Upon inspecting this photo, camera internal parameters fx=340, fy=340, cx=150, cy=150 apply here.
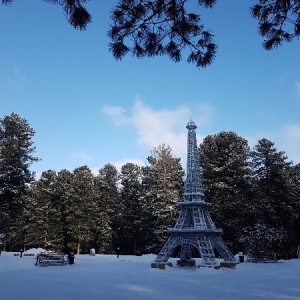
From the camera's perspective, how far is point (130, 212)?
5200 cm

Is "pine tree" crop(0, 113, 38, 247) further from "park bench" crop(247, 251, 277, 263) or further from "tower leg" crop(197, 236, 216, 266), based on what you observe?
"park bench" crop(247, 251, 277, 263)

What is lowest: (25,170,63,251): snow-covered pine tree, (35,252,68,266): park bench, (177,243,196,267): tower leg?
(35,252,68,266): park bench

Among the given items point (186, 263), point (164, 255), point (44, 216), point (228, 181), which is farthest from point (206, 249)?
point (44, 216)

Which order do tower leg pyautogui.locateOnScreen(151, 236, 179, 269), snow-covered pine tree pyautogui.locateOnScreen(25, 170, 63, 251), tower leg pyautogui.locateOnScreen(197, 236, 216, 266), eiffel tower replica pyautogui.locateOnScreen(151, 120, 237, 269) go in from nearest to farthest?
tower leg pyautogui.locateOnScreen(151, 236, 179, 269), tower leg pyautogui.locateOnScreen(197, 236, 216, 266), eiffel tower replica pyautogui.locateOnScreen(151, 120, 237, 269), snow-covered pine tree pyautogui.locateOnScreen(25, 170, 63, 251)

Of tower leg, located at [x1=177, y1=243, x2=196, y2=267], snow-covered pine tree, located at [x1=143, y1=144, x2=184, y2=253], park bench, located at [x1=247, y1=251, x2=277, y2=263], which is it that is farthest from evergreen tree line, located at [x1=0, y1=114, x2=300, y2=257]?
tower leg, located at [x1=177, y1=243, x2=196, y2=267]

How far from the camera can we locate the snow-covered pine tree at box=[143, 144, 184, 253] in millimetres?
47281

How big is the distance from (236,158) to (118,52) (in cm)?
4168

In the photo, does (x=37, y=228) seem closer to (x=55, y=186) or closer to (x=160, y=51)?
(x=55, y=186)

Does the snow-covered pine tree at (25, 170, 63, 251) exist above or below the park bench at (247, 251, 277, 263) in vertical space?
above

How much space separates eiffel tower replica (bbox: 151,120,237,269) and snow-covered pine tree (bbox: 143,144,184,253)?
15.5 metres

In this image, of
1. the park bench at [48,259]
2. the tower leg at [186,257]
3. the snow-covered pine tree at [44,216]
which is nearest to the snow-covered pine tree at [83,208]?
the snow-covered pine tree at [44,216]

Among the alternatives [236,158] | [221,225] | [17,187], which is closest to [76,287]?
[17,187]

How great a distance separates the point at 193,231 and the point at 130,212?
24629mm

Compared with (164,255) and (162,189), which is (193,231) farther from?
(162,189)
